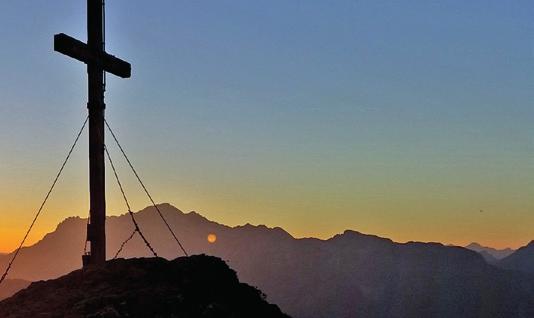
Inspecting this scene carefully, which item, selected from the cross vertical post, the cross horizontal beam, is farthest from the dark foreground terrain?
the cross horizontal beam

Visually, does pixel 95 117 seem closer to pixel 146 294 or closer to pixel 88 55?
pixel 88 55

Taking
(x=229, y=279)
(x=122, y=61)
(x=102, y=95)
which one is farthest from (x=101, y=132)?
(x=229, y=279)

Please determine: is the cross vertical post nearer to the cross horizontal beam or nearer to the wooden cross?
the wooden cross

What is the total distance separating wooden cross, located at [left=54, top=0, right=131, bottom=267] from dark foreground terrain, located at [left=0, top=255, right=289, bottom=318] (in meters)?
1.00

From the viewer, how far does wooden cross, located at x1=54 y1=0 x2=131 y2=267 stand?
1730 cm

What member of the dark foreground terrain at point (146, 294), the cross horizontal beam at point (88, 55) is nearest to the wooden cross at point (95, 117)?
the cross horizontal beam at point (88, 55)

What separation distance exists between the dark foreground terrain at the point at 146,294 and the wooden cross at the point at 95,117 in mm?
1002

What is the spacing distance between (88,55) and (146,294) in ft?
23.2

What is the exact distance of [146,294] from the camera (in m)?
14.5

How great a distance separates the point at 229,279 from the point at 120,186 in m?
3.92

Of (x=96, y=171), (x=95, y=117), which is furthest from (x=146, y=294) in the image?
(x=95, y=117)

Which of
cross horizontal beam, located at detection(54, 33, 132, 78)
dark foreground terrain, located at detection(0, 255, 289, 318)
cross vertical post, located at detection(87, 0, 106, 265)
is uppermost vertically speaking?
cross horizontal beam, located at detection(54, 33, 132, 78)

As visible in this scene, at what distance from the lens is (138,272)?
628 inches

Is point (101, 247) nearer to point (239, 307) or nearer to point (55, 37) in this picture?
point (239, 307)
